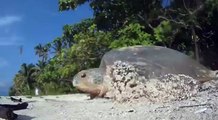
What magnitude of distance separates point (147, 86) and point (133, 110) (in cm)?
116

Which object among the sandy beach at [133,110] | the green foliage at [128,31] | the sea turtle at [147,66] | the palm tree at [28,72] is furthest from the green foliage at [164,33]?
the palm tree at [28,72]

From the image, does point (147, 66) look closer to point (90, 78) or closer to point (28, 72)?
point (90, 78)

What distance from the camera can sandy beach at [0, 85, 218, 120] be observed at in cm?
656

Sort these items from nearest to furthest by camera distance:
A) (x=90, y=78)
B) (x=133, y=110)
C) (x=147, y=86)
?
(x=133, y=110) → (x=147, y=86) → (x=90, y=78)

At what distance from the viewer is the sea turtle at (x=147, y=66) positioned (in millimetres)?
9166

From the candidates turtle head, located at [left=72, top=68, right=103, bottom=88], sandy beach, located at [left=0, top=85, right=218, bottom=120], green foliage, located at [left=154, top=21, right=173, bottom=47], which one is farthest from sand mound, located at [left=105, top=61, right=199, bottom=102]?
green foliage, located at [left=154, top=21, right=173, bottom=47]

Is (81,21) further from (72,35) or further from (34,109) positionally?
(34,109)

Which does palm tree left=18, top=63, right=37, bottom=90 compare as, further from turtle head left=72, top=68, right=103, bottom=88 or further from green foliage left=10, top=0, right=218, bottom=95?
turtle head left=72, top=68, right=103, bottom=88

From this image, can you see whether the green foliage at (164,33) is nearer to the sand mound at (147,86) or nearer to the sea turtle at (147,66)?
the sea turtle at (147,66)

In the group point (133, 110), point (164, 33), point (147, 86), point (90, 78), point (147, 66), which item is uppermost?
point (164, 33)

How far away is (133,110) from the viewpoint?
7383 millimetres

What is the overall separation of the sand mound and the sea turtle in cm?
25

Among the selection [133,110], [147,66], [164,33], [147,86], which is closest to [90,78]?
[147,66]

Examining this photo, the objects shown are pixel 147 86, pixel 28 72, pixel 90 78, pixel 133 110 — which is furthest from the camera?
pixel 28 72
